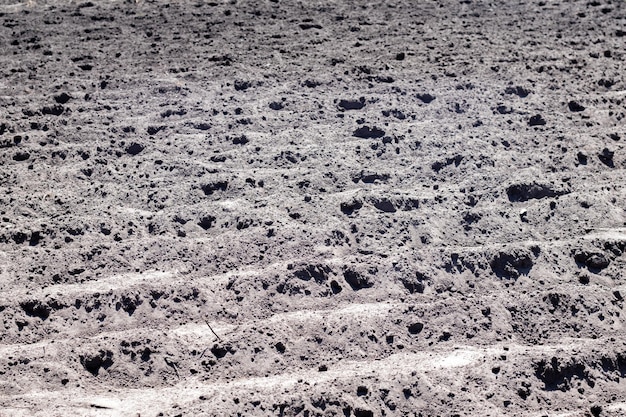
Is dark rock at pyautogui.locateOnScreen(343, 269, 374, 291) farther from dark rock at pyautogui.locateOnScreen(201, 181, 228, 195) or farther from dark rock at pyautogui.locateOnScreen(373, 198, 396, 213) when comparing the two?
dark rock at pyautogui.locateOnScreen(201, 181, 228, 195)

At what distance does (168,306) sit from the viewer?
3863 mm

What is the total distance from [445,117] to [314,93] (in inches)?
41.6

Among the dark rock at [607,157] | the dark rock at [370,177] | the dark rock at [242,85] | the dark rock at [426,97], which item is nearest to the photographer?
the dark rock at [370,177]

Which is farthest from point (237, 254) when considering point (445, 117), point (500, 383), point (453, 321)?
point (445, 117)

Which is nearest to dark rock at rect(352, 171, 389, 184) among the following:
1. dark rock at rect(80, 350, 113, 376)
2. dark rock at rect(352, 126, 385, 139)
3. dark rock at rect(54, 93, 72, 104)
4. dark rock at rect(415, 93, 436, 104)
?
dark rock at rect(352, 126, 385, 139)

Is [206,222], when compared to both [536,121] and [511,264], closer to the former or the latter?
[511,264]

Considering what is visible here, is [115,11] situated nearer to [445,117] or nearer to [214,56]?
[214,56]

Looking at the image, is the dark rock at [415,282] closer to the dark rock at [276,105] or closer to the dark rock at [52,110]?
the dark rock at [276,105]

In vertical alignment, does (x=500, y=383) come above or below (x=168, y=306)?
below

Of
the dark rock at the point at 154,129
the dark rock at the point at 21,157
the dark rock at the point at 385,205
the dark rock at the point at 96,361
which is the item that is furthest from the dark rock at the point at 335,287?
the dark rock at the point at 21,157

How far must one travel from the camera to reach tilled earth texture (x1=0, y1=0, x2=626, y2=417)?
351cm

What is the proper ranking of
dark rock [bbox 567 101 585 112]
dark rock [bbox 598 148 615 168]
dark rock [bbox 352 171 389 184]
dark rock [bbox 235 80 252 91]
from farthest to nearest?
1. dark rock [bbox 235 80 252 91]
2. dark rock [bbox 567 101 585 112]
3. dark rock [bbox 598 148 615 168]
4. dark rock [bbox 352 171 389 184]

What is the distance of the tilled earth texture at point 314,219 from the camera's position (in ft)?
11.5

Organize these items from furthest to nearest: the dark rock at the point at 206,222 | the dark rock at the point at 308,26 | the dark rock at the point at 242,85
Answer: the dark rock at the point at 308,26 → the dark rock at the point at 242,85 → the dark rock at the point at 206,222
